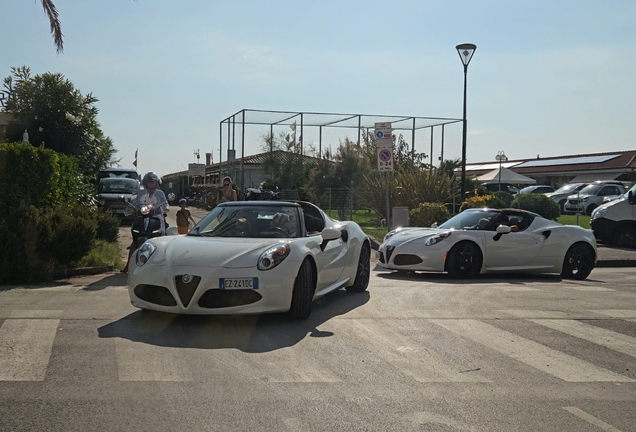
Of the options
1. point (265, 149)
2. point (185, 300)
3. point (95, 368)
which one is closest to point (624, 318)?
point (185, 300)

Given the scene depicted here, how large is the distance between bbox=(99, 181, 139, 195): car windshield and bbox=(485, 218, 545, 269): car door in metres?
15.8

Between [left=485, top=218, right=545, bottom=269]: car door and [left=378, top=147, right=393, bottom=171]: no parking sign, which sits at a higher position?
[left=378, top=147, right=393, bottom=171]: no parking sign

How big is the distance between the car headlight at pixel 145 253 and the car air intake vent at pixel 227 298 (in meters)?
0.89

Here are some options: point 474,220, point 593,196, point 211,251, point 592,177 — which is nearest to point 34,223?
point 211,251

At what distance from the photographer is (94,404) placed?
467 cm

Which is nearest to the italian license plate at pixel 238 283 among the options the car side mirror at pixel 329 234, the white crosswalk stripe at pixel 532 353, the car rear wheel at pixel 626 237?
the car side mirror at pixel 329 234

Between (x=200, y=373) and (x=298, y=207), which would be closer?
(x=200, y=373)

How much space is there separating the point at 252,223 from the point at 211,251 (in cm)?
116

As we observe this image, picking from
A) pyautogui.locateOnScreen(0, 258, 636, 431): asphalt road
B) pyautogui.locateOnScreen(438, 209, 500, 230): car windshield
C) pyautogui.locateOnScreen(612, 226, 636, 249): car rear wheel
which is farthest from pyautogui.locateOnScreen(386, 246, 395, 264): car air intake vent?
pyautogui.locateOnScreen(612, 226, 636, 249): car rear wheel

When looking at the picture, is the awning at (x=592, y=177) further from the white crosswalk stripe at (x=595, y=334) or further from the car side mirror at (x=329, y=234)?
the car side mirror at (x=329, y=234)

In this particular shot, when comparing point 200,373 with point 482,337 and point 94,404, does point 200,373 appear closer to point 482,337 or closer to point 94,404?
point 94,404

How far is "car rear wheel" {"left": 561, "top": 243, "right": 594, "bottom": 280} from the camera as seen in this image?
13.2 metres

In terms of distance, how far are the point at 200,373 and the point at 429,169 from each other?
66.0 ft

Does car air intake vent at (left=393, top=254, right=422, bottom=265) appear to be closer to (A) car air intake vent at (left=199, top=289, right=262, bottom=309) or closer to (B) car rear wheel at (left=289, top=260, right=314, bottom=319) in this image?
(B) car rear wheel at (left=289, top=260, right=314, bottom=319)
